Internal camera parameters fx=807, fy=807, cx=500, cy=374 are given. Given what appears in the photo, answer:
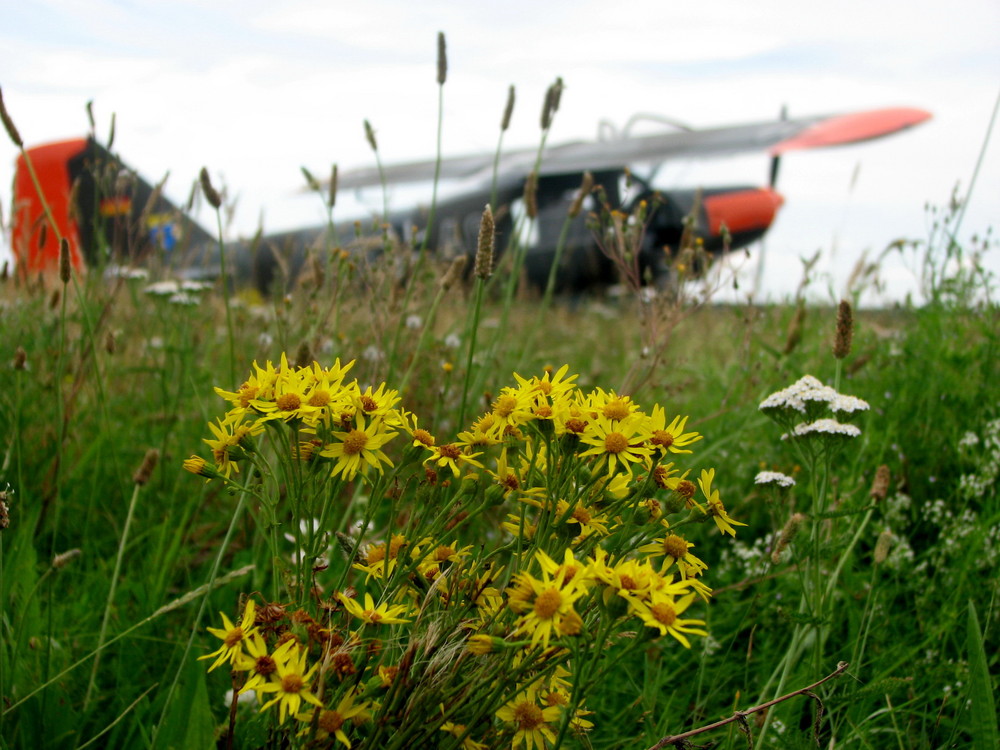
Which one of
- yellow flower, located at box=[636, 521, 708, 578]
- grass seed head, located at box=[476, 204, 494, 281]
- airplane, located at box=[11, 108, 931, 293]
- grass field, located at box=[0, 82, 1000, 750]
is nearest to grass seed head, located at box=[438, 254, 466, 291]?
grass field, located at box=[0, 82, 1000, 750]

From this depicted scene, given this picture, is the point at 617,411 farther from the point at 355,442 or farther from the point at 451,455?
the point at 355,442

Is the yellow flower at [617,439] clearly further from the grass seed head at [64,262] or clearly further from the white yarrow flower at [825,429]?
the grass seed head at [64,262]

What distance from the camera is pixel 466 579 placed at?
1019 mm

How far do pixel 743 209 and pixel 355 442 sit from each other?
14666 mm

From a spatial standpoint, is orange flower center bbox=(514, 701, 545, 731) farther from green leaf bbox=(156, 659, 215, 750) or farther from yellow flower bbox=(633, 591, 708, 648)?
green leaf bbox=(156, 659, 215, 750)

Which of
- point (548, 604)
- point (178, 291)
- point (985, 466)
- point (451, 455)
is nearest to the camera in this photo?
point (548, 604)

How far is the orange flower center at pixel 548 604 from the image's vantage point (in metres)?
0.82

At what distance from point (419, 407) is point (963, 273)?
2221mm

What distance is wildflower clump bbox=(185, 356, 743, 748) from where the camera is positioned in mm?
856

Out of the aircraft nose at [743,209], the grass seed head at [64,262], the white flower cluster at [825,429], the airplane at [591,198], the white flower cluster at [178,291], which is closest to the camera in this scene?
the white flower cluster at [825,429]

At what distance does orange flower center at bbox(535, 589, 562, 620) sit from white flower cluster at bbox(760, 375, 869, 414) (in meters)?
0.78

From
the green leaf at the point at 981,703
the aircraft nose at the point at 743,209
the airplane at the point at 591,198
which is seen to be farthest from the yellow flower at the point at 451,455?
the aircraft nose at the point at 743,209

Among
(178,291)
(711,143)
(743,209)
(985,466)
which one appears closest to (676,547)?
(985,466)

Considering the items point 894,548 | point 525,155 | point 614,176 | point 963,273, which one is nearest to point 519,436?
→ point 894,548
